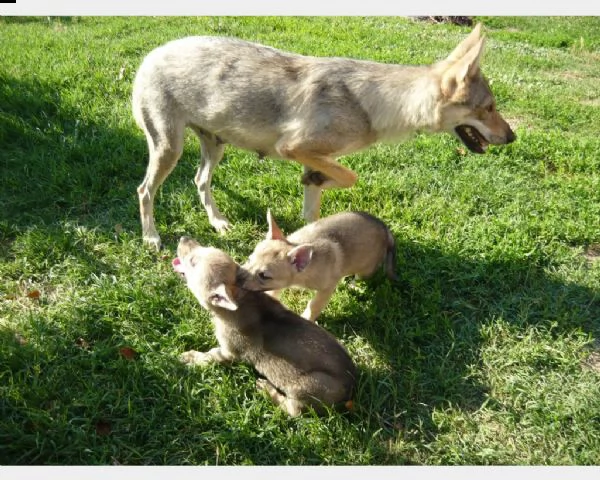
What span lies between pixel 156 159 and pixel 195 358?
192 centimetres

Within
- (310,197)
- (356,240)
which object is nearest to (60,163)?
(310,197)

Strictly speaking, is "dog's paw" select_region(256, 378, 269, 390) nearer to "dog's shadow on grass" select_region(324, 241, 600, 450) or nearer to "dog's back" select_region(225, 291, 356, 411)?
"dog's back" select_region(225, 291, 356, 411)

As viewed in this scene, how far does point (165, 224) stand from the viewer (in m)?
5.16

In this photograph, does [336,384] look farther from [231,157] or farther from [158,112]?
[231,157]

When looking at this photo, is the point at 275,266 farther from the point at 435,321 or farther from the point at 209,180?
the point at 209,180

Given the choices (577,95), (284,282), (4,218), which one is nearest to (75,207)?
(4,218)

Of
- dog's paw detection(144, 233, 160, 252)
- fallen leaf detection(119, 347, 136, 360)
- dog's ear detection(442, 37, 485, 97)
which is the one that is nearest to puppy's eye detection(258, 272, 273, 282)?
fallen leaf detection(119, 347, 136, 360)

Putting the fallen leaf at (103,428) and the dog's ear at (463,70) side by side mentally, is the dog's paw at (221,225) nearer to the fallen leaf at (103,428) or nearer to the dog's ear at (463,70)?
the fallen leaf at (103,428)

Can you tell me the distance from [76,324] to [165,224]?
4.95 ft

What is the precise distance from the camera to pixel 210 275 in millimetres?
3527

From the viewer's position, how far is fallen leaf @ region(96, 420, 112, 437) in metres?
3.26

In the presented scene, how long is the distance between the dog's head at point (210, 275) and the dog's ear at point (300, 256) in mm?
402

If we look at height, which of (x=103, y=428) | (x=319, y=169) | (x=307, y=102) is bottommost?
(x=103, y=428)

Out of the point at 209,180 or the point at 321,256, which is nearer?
the point at 321,256
